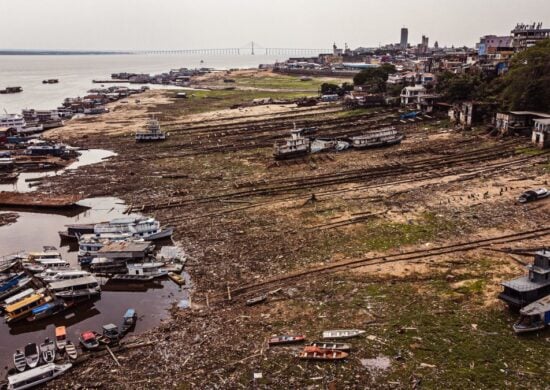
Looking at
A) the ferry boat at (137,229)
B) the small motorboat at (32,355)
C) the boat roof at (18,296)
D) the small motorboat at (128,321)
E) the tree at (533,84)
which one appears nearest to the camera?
the small motorboat at (32,355)

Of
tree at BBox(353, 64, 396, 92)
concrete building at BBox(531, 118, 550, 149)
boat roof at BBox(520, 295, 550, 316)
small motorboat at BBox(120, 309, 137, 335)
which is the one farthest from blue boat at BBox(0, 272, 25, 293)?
tree at BBox(353, 64, 396, 92)

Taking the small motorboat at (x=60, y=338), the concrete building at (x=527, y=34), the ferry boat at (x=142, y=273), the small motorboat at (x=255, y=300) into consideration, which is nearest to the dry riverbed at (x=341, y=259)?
the small motorboat at (x=255, y=300)

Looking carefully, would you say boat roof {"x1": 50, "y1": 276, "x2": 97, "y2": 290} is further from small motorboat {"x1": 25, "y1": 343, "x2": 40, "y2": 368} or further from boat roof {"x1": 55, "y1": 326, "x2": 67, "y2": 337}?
small motorboat {"x1": 25, "y1": 343, "x2": 40, "y2": 368}

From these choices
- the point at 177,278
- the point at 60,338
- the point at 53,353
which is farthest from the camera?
the point at 177,278

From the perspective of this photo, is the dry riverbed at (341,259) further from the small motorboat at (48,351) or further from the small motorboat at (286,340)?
the small motorboat at (48,351)

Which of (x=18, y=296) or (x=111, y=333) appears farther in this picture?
(x=18, y=296)

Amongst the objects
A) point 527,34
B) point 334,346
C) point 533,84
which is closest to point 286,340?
point 334,346

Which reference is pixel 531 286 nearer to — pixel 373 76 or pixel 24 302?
pixel 24 302

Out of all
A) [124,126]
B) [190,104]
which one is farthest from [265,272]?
[190,104]
